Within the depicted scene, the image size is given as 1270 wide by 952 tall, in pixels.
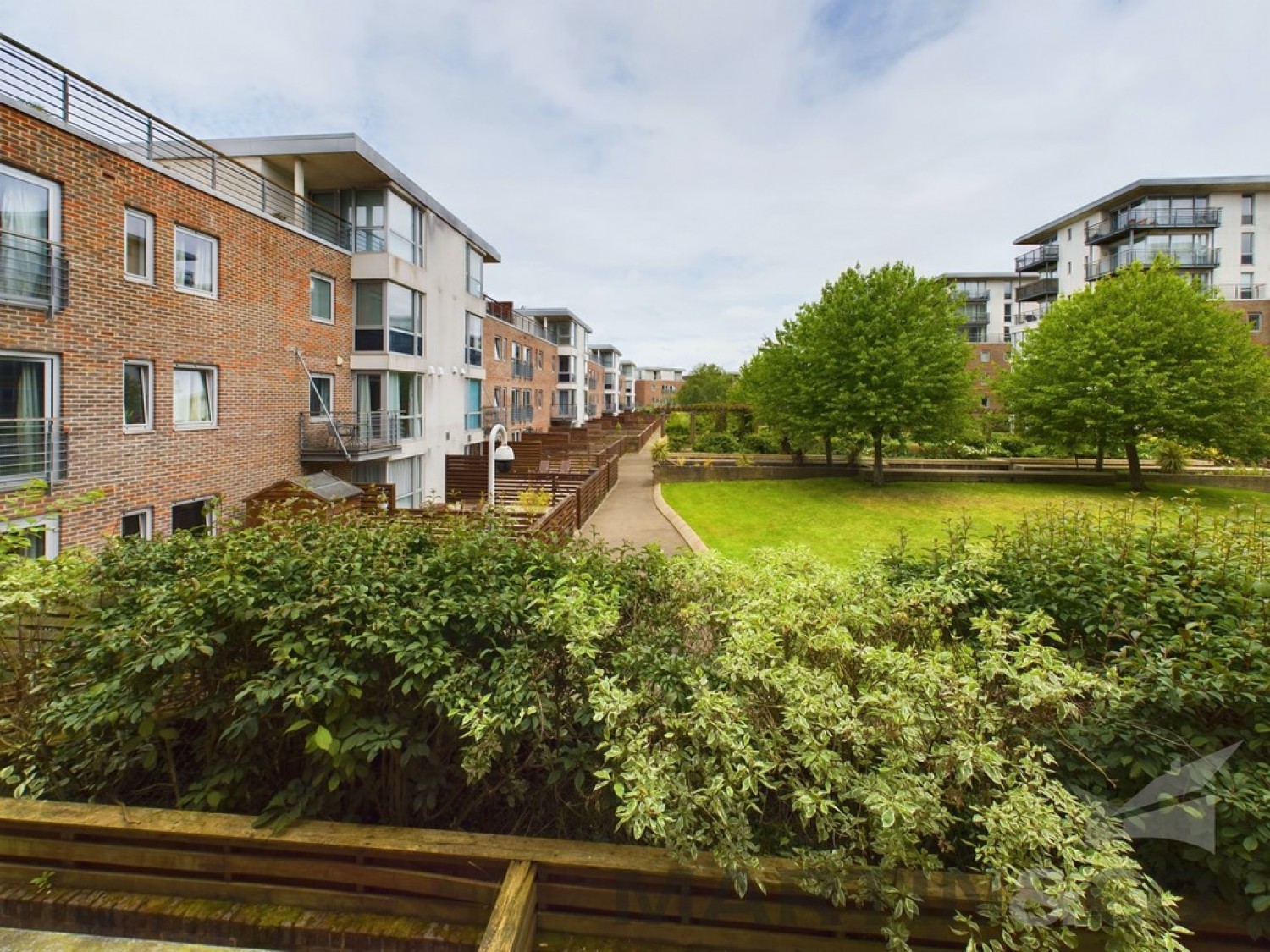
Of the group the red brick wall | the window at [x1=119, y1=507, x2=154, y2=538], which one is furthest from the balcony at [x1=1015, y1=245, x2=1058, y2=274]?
the window at [x1=119, y1=507, x2=154, y2=538]

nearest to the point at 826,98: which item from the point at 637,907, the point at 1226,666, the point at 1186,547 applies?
the point at 1186,547

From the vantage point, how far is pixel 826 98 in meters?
17.4

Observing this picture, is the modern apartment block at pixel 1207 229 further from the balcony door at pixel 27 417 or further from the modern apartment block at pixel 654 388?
the modern apartment block at pixel 654 388

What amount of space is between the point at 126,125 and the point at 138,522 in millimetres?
7704

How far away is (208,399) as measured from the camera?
14.0m

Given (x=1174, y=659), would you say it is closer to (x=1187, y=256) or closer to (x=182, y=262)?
(x=182, y=262)

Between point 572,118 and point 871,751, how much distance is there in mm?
23005

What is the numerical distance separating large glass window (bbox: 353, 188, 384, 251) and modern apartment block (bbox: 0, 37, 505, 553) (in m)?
0.05

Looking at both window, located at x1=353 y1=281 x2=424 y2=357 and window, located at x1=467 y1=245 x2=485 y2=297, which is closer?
window, located at x1=353 y1=281 x2=424 y2=357

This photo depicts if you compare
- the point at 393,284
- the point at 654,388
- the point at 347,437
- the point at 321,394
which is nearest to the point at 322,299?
the point at 393,284

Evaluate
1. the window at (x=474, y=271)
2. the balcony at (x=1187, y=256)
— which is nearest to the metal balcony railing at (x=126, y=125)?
the window at (x=474, y=271)

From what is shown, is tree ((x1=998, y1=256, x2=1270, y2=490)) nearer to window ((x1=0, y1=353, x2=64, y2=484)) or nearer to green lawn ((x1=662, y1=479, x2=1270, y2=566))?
green lawn ((x1=662, y1=479, x2=1270, y2=566))

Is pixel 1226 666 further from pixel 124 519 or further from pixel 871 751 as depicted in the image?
pixel 124 519

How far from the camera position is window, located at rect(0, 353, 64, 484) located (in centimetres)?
989
